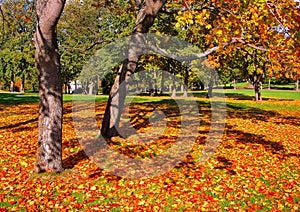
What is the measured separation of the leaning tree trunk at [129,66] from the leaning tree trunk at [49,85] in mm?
3696

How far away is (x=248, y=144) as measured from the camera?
1138 centimetres

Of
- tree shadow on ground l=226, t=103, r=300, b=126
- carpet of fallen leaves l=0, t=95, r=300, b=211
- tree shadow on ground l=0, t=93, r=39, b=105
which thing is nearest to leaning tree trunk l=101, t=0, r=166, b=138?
carpet of fallen leaves l=0, t=95, r=300, b=211

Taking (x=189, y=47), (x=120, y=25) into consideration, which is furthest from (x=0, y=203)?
(x=120, y=25)

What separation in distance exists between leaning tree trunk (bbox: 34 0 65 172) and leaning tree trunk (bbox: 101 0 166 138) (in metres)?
3.70

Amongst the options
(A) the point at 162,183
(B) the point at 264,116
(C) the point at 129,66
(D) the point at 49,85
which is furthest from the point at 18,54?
(A) the point at 162,183

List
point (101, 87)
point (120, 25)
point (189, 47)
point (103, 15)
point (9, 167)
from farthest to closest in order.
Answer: point (101, 87) < point (103, 15) < point (120, 25) < point (189, 47) < point (9, 167)

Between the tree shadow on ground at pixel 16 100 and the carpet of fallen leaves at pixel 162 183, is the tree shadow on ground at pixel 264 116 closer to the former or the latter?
the carpet of fallen leaves at pixel 162 183

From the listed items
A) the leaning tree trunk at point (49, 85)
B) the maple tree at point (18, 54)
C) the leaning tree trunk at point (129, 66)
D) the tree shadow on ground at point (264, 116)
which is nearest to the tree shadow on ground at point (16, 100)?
the maple tree at point (18, 54)

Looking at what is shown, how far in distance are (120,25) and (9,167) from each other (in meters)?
42.2

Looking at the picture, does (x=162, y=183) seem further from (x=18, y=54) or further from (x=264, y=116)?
(x=18, y=54)

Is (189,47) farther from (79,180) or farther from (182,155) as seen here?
(79,180)

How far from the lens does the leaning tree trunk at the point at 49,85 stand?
6602mm

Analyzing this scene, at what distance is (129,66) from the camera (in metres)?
10.6

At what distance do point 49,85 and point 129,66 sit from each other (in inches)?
164
